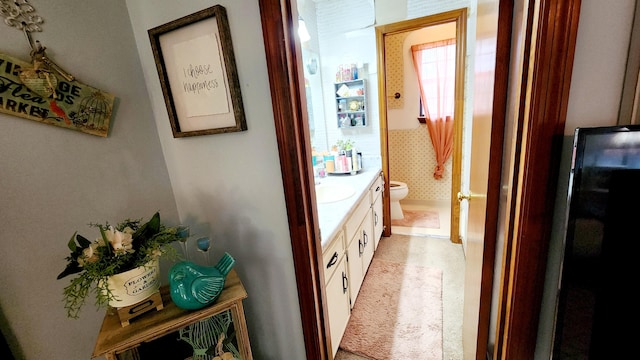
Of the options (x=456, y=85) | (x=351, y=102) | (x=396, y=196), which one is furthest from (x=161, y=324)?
(x=396, y=196)

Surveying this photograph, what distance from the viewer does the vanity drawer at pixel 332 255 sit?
1.23 meters

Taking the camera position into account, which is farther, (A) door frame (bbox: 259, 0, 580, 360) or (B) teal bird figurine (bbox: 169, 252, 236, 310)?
(B) teal bird figurine (bbox: 169, 252, 236, 310)

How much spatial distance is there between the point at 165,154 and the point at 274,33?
2.43 feet

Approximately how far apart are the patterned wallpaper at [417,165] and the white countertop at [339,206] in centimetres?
142

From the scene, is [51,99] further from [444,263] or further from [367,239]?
[444,263]

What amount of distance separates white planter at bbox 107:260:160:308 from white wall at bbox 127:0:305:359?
33 cm

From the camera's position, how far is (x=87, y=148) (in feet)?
2.92

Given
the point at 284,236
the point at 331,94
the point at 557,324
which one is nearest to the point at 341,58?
the point at 331,94

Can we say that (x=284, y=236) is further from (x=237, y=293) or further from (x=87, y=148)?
(x=87, y=148)

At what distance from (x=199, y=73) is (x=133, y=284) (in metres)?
0.71

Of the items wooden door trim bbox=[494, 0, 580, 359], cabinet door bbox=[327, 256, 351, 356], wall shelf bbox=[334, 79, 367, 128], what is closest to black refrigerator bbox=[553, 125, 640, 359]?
wooden door trim bbox=[494, 0, 580, 359]

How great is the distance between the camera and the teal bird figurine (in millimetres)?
761

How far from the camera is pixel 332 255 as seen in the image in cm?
131

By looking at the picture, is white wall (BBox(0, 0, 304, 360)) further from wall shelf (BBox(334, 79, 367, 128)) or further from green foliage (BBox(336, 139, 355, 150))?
wall shelf (BBox(334, 79, 367, 128))
